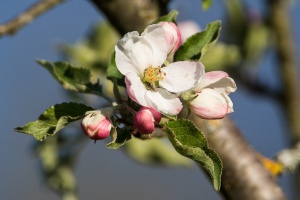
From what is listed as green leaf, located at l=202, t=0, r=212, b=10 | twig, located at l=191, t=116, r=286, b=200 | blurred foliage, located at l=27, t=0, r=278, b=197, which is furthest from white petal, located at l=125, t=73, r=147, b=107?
blurred foliage, located at l=27, t=0, r=278, b=197

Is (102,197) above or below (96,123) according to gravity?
below

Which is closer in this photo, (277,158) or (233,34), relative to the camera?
(277,158)

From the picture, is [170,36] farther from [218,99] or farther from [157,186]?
[157,186]

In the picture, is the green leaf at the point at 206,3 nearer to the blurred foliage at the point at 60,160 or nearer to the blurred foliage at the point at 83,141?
the blurred foliage at the point at 83,141


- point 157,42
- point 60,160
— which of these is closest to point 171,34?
point 157,42

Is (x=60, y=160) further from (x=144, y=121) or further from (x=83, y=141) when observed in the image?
(x=144, y=121)

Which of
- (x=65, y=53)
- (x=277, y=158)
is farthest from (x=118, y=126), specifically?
(x=65, y=53)

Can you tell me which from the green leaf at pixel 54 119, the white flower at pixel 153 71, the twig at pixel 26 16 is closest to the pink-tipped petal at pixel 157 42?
the white flower at pixel 153 71
